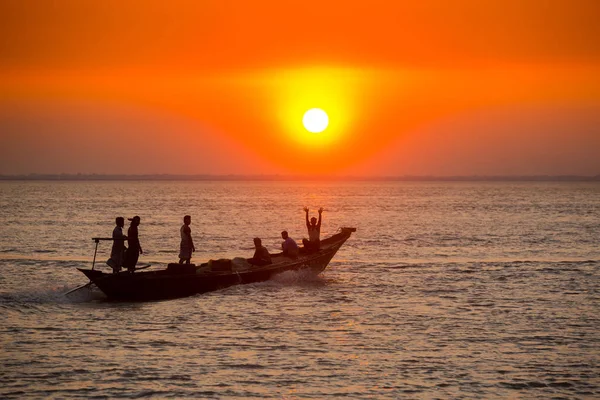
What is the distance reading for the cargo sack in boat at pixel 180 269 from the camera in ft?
93.1

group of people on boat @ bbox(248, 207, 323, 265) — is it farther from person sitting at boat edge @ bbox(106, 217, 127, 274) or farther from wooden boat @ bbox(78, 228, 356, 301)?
person sitting at boat edge @ bbox(106, 217, 127, 274)

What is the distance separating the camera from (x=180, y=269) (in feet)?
93.6

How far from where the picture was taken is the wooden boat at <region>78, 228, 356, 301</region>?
26.6 m

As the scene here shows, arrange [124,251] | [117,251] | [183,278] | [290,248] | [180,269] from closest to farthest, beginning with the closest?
[117,251] < [124,251] < [183,278] < [180,269] < [290,248]

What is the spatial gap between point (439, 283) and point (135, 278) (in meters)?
13.4

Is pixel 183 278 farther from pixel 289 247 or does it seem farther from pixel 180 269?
pixel 289 247

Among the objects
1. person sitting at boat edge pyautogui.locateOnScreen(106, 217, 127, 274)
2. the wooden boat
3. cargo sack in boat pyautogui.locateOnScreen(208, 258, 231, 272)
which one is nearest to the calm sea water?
the wooden boat

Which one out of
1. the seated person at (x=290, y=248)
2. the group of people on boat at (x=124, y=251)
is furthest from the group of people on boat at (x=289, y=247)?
the group of people on boat at (x=124, y=251)

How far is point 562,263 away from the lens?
142ft

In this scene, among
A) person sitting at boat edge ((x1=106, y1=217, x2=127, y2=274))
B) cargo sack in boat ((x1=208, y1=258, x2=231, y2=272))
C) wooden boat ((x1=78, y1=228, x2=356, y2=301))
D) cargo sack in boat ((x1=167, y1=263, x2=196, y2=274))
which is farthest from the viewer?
cargo sack in boat ((x1=208, y1=258, x2=231, y2=272))

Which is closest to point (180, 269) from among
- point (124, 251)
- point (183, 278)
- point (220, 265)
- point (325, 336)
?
point (183, 278)

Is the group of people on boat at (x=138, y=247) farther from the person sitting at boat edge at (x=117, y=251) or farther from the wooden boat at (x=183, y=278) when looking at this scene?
the wooden boat at (x=183, y=278)

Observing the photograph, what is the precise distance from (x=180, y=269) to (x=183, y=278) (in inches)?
17.6

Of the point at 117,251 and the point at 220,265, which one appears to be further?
the point at 220,265
